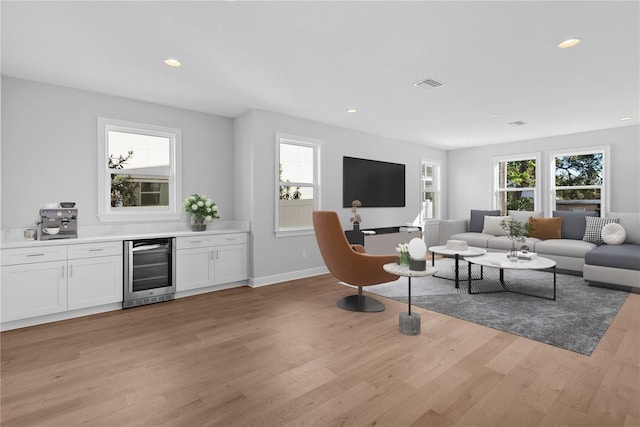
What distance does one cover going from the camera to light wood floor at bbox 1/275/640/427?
179 centimetres

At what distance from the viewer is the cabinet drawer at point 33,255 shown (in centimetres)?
304

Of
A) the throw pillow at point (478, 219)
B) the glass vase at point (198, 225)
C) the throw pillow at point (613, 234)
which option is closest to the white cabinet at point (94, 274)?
the glass vase at point (198, 225)

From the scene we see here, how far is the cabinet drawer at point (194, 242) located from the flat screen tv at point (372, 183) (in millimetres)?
2454

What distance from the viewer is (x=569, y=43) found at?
2.75 m

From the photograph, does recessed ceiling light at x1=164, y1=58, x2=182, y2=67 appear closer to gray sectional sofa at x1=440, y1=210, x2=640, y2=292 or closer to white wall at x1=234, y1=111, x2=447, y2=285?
white wall at x1=234, y1=111, x2=447, y2=285

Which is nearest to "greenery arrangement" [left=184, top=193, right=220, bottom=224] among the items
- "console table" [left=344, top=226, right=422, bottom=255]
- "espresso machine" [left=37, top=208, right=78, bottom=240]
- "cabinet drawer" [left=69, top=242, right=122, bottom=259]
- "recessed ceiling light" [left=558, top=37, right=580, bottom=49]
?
"cabinet drawer" [left=69, top=242, right=122, bottom=259]

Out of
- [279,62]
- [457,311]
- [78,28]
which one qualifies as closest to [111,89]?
[78,28]

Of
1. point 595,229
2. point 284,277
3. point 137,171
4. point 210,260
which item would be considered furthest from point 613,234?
point 137,171

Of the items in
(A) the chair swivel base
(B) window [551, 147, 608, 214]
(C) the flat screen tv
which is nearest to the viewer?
(A) the chair swivel base

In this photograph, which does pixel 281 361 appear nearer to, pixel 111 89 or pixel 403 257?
pixel 403 257

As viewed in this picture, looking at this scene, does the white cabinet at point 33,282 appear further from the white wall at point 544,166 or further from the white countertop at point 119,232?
the white wall at point 544,166

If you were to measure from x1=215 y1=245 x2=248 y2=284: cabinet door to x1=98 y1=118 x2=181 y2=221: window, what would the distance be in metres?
0.86

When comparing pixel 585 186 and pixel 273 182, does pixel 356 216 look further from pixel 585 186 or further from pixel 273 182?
pixel 585 186

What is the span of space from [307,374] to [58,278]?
9.18ft
